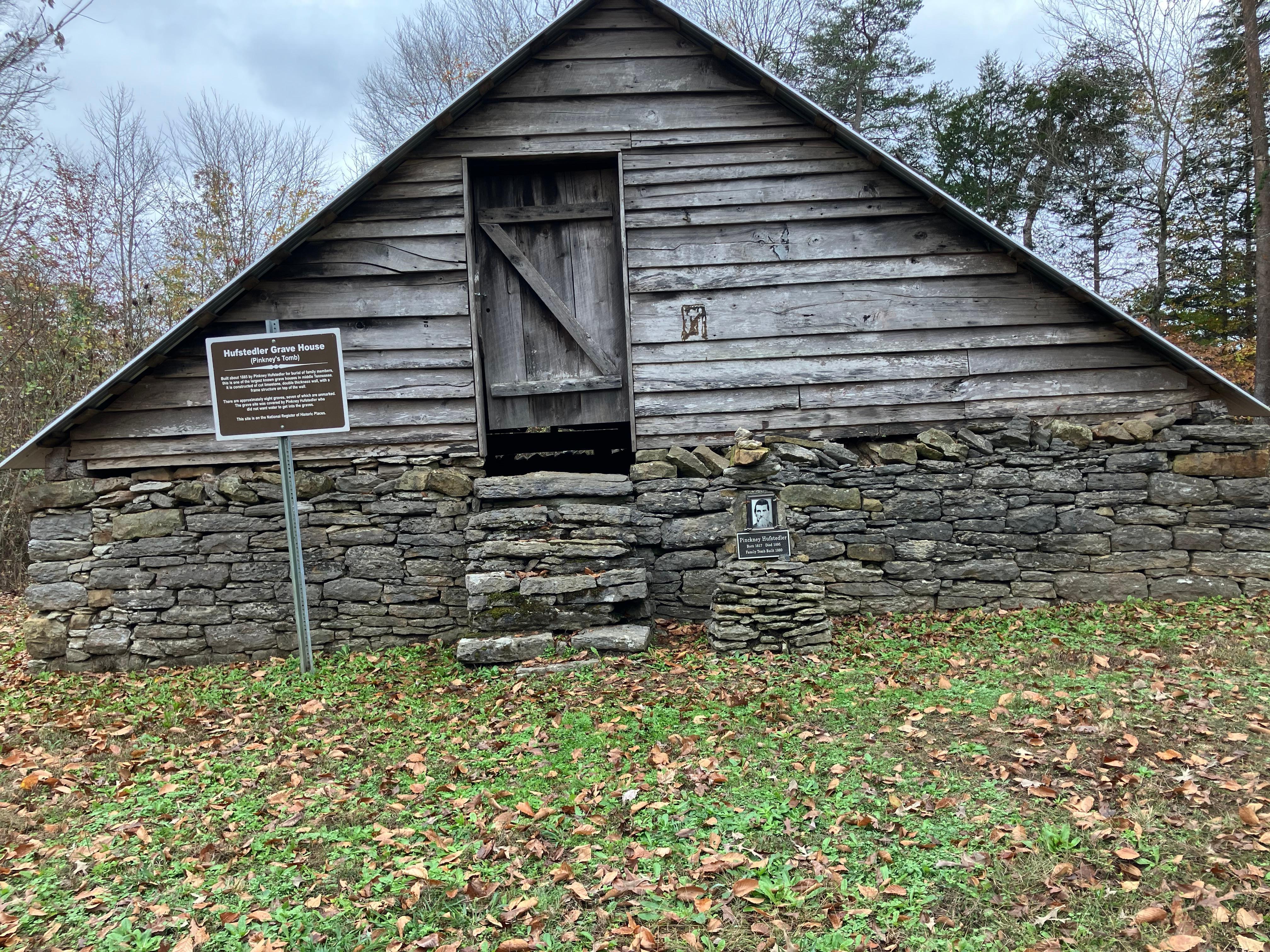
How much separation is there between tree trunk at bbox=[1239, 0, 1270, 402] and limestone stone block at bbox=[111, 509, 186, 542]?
15.5 metres

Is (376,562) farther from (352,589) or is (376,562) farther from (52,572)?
(52,572)

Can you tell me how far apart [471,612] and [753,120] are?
17.2ft

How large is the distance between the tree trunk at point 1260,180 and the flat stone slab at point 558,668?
12455 millimetres

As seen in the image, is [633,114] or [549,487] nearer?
[549,487]

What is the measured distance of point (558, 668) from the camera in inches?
240

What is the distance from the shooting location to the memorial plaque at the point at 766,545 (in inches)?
253

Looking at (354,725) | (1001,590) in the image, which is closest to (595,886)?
(354,725)

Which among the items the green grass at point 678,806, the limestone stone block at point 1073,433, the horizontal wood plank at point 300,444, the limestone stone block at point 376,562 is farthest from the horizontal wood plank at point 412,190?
the limestone stone block at point 1073,433

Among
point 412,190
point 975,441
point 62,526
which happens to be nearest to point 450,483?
point 412,190

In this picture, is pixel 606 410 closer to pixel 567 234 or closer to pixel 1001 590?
pixel 567 234

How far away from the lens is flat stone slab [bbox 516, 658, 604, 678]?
239 inches

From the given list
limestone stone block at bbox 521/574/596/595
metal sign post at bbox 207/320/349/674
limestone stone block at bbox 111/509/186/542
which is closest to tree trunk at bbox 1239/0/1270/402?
limestone stone block at bbox 521/574/596/595

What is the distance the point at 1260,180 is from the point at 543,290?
1206 cm

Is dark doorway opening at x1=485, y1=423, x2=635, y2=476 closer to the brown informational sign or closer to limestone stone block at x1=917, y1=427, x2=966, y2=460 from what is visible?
the brown informational sign
